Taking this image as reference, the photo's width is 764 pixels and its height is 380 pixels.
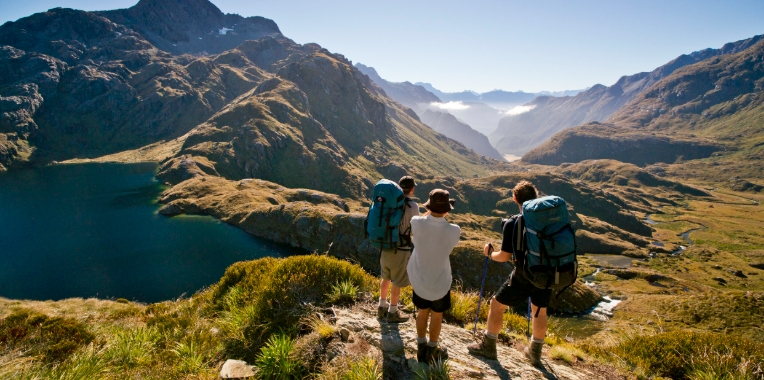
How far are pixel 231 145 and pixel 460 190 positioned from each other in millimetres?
139261

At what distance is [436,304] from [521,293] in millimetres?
2132

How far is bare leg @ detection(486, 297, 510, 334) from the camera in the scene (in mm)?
7379

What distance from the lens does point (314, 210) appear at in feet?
307

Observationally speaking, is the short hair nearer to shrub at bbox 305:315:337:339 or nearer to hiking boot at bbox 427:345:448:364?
hiking boot at bbox 427:345:448:364

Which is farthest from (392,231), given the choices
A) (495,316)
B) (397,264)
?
(495,316)

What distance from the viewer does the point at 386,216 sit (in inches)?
322

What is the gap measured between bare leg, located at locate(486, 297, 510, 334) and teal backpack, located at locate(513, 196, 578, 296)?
3.60ft

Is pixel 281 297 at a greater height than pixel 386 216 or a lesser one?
lesser

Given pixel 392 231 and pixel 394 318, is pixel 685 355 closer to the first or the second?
pixel 394 318

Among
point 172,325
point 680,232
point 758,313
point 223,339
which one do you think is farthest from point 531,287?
point 680,232

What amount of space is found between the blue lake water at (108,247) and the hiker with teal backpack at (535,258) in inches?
2402

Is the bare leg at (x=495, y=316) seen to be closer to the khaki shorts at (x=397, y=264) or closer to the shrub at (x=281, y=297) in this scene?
the khaki shorts at (x=397, y=264)

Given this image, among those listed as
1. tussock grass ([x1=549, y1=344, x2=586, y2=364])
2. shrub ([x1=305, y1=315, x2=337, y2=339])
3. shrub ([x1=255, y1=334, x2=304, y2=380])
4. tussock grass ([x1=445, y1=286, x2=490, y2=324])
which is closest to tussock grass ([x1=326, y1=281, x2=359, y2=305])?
shrub ([x1=305, y1=315, x2=337, y2=339])

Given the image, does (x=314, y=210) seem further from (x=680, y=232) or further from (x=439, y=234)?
(x=680, y=232)
